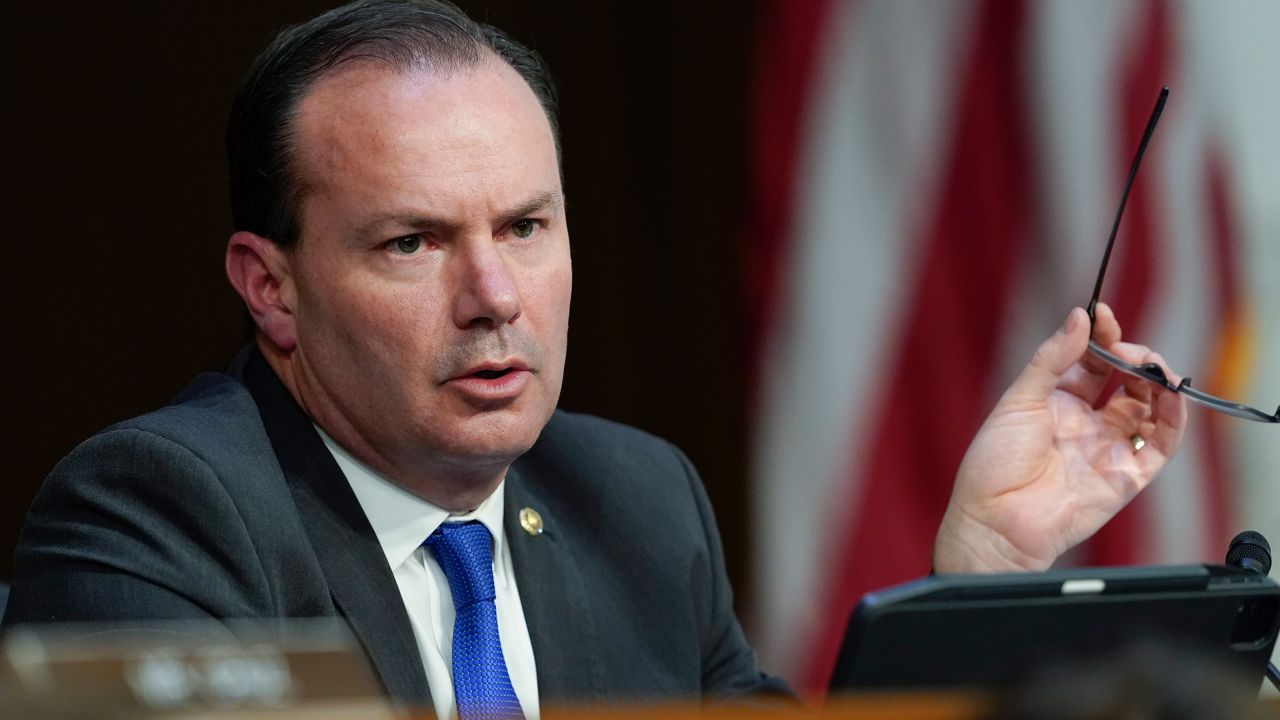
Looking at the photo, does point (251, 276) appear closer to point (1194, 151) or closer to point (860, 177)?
point (860, 177)

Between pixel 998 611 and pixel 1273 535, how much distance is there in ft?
6.92

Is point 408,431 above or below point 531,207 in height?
below

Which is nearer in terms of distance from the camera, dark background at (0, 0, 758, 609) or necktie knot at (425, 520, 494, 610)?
necktie knot at (425, 520, 494, 610)

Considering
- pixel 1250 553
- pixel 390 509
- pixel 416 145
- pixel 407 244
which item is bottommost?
pixel 390 509

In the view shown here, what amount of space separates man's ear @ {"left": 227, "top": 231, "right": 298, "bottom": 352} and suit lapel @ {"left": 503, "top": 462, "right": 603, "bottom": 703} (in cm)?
40

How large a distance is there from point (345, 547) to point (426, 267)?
36cm

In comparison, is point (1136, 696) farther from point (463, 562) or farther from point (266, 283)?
point (266, 283)

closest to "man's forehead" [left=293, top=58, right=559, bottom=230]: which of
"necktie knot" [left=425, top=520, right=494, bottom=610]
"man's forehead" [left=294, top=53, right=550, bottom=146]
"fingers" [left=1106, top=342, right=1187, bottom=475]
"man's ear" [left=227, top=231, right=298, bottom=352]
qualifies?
"man's forehead" [left=294, top=53, right=550, bottom=146]

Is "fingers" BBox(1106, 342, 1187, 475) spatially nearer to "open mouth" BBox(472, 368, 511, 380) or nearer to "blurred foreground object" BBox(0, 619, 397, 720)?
"open mouth" BBox(472, 368, 511, 380)

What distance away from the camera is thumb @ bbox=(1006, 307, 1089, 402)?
2.02 m

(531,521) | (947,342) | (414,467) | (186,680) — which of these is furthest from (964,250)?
(186,680)

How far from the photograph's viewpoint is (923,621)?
119cm

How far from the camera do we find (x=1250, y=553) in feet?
5.13

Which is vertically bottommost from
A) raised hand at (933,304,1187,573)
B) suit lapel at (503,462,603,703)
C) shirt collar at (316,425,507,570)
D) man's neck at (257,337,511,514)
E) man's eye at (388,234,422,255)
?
suit lapel at (503,462,603,703)
